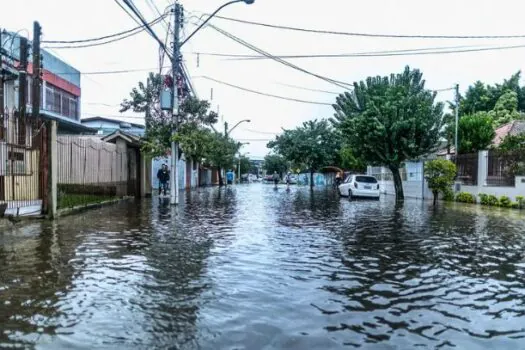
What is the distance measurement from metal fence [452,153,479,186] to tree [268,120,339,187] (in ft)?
75.2

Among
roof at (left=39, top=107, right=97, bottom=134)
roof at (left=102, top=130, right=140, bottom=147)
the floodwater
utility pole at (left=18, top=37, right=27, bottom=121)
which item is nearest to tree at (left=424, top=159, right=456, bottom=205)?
the floodwater

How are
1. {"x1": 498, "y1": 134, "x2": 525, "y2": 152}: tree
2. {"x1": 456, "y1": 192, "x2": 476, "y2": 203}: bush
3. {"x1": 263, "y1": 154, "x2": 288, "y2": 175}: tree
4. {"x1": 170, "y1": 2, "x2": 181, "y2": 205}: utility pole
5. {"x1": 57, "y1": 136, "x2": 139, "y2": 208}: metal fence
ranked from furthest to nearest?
{"x1": 263, "y1": 154, "x2": 288, "y2": 175}: tree, {"x1": 456, "y1": 192, "x2": 476, "y2": 203}: bush, {"x1": 498, "y1": 134, "x2": 525, "y2": 152}: tree, {"x1": 170, "y1": 2, "x2": 181, "y2": 205}: utility pole, {"x1": 57, "y1": 136, "x2": 139, "y2": 208}: metal fence

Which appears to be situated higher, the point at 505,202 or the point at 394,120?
the point at 394,120

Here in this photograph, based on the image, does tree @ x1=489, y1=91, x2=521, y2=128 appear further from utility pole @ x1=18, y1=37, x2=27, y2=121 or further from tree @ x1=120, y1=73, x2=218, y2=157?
utility pole @ x1=18, y1=37, x2=27, y2=121

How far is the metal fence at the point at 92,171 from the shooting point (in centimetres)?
1651

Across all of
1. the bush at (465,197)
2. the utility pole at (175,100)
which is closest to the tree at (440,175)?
the bush at (465,197)

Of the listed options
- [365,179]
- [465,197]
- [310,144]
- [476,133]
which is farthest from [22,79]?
[310,144]

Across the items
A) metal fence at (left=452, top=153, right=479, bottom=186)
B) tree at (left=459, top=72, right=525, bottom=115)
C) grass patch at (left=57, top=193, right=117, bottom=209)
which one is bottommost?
grass patch at (left=57, top=193, right=117, bottom=209)

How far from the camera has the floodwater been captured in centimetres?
455

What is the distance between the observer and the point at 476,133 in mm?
28797

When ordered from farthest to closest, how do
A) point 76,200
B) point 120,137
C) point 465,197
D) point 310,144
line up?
point 310,144
point 465,197
point 120,137
point 76,200

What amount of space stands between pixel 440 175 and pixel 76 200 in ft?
61.1

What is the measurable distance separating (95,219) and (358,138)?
57.8 feet

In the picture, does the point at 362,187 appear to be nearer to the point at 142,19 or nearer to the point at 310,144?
the point at 142,19
